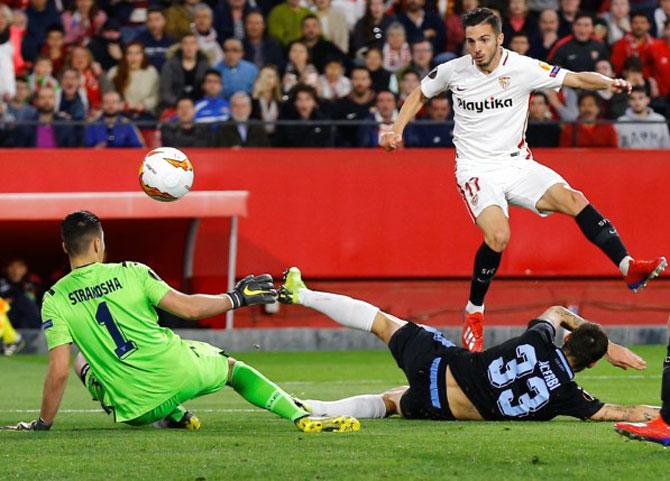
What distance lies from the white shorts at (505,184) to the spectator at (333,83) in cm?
723

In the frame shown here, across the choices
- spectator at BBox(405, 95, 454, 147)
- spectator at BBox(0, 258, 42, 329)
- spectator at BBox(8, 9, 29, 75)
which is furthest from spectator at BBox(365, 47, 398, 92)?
spectator at BBox(0, 258, 42, 329)

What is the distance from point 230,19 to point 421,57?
2.69m

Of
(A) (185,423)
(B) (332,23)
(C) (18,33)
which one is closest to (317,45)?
(B) (332,23)

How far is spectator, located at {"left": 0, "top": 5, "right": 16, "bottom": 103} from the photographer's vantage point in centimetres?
1942

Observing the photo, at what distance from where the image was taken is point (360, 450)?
8555mm

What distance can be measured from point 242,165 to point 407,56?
2683 mm

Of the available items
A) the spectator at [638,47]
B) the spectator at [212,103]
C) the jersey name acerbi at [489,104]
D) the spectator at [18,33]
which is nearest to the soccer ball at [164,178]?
the jersey name acerbi at [489,104]

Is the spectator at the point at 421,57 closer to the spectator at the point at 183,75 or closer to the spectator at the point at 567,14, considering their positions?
the spectator at the point at 567,14

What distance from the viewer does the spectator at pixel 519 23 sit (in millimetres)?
20562

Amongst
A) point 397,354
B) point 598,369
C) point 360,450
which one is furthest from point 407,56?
point 360,450

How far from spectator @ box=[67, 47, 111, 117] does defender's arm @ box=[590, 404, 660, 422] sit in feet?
36.2

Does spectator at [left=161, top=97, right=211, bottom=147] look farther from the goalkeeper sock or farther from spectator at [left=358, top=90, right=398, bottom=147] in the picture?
the goalkeeper sock

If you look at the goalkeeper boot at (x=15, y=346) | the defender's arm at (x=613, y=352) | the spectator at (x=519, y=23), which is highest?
the spectator at (x=519, y=23)

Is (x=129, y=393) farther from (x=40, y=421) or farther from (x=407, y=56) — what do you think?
(x=407, y=56)
